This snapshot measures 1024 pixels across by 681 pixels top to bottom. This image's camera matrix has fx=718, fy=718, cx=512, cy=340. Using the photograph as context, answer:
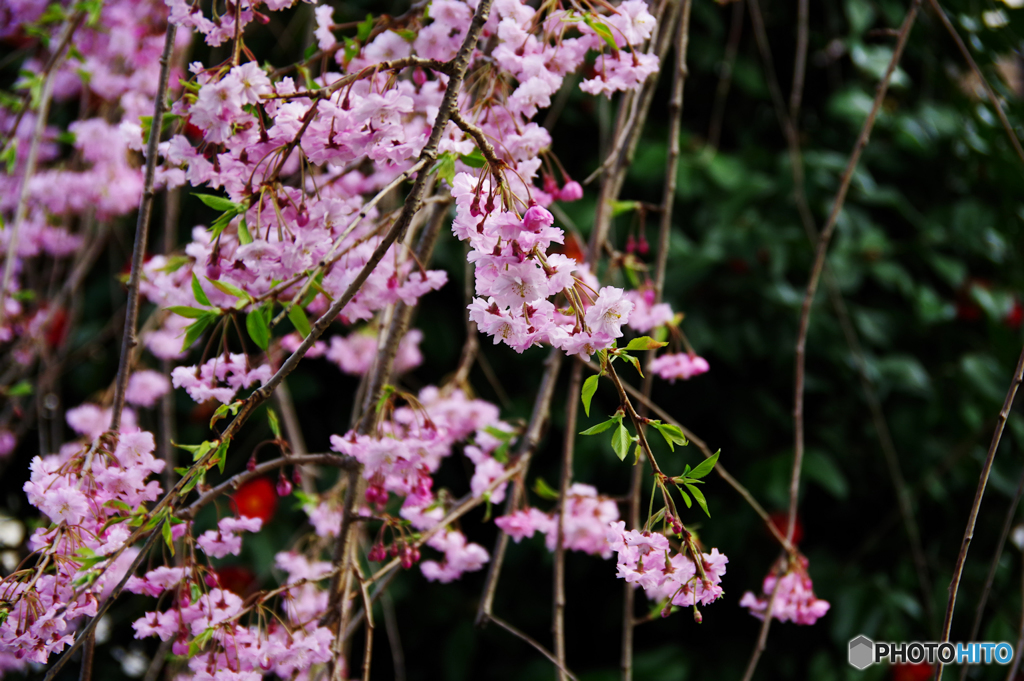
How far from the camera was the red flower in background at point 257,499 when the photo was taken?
154 cm

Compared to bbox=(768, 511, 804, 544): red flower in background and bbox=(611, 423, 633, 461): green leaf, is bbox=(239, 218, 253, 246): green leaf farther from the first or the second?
bbox=(768, 511, 804, 544): red flower in background

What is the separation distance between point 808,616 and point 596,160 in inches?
45.7

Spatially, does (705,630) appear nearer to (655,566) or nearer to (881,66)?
(655,566)

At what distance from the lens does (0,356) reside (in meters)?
1.88

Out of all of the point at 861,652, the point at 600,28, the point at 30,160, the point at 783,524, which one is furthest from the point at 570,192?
the point at 861,652

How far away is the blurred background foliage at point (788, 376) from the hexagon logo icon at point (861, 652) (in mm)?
23

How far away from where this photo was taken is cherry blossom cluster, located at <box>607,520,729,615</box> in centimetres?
60

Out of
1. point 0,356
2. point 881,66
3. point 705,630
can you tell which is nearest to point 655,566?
point 705,630

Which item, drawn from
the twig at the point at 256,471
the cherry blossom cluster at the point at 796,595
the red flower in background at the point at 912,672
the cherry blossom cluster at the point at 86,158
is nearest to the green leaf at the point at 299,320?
the twig at the point at 256,471

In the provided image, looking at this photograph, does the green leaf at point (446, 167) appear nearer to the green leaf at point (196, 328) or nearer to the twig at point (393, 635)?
the green leaf at point (196, 328)

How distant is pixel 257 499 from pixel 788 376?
119 centimetres

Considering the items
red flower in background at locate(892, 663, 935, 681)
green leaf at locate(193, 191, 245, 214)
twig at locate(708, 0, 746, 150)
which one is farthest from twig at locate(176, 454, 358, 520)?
red flower in background at locate(892, 663, 935, 681)

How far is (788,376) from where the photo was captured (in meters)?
1.60

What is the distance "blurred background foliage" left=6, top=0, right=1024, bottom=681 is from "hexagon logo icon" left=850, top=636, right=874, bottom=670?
0.9 inches
